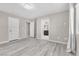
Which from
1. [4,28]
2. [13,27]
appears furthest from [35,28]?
[4,28]

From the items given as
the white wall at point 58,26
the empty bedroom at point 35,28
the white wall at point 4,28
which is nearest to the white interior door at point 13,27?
the empty bedroom at point 35,28

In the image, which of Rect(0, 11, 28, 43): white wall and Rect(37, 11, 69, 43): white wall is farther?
Rect(0, 11, 28, 43): white wall

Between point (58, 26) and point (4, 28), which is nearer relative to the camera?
point (58, 26)

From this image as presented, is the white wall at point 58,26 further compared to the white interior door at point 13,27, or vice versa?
the white interior door at point 13,27

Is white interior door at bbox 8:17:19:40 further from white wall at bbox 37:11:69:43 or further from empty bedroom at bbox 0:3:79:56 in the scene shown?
white wall at bbox 37:11:69:43

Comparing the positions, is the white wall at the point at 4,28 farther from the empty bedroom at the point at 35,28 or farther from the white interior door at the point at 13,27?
the white interior door at the point at 13,27

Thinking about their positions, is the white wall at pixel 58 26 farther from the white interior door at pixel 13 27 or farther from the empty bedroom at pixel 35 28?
the white interior door at pixel 13 27

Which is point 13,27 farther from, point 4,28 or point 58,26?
point 58,26

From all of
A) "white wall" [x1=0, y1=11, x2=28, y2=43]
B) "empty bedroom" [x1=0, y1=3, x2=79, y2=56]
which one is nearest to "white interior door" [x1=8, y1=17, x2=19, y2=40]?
"empty bedroom" [x1=0, y1=3, x2=79, y2=56]

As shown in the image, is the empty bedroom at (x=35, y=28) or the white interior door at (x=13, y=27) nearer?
the empty bedroom at (x=35, y=28)

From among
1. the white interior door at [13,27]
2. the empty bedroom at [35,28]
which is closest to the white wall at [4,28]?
the empty bedroom at [35,28]

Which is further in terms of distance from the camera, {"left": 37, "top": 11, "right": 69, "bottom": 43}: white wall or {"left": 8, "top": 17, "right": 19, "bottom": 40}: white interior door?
{"left": 8, "top": 17, "right": 19, "bottom": 40}: white interior door

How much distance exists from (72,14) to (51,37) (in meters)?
1.11

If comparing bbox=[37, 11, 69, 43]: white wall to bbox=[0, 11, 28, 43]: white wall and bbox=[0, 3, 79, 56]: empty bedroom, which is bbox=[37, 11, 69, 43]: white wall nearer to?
bbox=[0, 3, 79, 56]: empty bedroom
